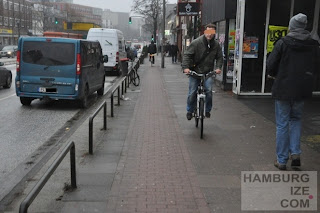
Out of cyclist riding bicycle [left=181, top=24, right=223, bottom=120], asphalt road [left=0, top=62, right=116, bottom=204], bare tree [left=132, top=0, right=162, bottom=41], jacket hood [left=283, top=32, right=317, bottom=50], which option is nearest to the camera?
jacket hood [left=283, top=32, right=317, bottom=50]

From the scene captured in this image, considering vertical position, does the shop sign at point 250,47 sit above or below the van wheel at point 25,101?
above

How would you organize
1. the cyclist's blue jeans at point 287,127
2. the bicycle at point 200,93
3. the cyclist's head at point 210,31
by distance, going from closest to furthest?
the cyclist's blue jeans at point 287,127
the bicycle at point 200,93
the cyclist's head at point 210,31

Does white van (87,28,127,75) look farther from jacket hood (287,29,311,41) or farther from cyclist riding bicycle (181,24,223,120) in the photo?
jacket hood (287,29,311,41)

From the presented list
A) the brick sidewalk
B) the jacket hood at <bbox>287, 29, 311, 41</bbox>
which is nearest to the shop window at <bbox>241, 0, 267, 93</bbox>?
the brick sidewalk

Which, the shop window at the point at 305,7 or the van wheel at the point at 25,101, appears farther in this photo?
the shop window at the point at 305,7

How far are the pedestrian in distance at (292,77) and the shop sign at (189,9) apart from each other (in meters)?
17.2

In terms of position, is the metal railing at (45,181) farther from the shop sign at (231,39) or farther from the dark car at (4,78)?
the dark car at (4,78)

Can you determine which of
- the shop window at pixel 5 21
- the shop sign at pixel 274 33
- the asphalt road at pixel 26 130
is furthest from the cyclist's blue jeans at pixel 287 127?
the shop window at pixel 5 21

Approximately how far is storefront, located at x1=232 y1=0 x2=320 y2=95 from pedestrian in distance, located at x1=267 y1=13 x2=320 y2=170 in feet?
21.7

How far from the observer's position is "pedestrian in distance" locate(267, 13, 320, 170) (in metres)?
5.01

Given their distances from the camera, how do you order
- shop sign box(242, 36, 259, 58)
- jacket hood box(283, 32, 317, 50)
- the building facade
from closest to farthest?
jacket hood box(283, 32, 317, 50), shop sign box(242, 36, 259, 58), the building facade

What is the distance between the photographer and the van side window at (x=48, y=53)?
10656 mm

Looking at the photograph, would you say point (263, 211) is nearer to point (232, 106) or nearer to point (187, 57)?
point (187, 57)

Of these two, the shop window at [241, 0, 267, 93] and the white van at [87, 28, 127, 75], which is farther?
the white van at [87, 28, 127, 75]
